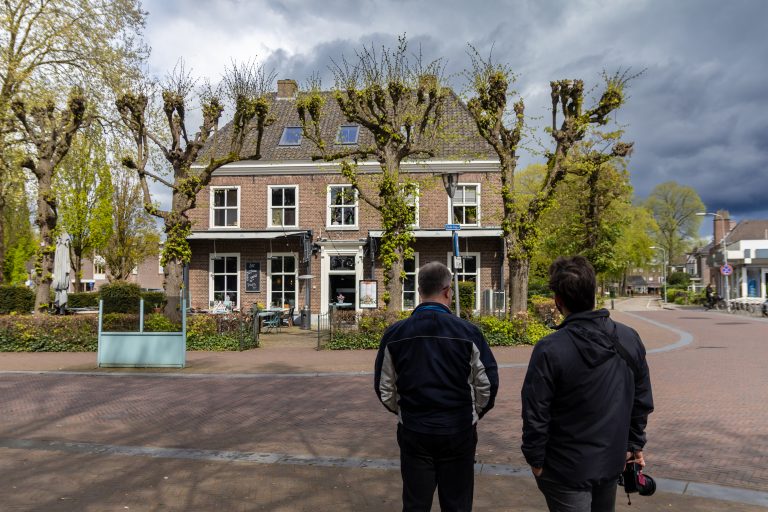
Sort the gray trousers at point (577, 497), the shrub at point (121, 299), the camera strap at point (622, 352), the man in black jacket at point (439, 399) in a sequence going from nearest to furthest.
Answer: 1. the gray trousers at point (577, 497)
2. the camera strap at point (622, 352)
3. the man in black jacket at point (439, 399)
4. the shrub at point (121, 299)

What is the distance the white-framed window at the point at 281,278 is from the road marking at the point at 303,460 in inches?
714

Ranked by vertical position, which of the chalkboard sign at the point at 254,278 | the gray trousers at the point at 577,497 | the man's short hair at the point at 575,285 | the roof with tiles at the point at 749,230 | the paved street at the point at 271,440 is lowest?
the paved street at the point at 271,440

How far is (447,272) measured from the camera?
3.28 metres

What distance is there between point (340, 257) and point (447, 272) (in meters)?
21.5

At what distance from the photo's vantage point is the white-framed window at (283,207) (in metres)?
25.0

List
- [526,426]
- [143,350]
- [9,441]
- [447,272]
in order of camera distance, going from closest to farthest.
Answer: [526,426]
[447,272]
[9,441]
[143,350]

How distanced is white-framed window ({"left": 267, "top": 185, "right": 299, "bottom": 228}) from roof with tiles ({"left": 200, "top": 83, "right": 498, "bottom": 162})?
1180 millimetres

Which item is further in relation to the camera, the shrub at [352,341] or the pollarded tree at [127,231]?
the pollarded tree at [127,231]

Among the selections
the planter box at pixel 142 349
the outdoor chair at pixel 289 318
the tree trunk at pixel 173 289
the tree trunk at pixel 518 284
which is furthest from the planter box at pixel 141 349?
the outdoor chair at pixel 289 318

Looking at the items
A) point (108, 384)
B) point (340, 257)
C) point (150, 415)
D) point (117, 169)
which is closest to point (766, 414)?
point (150, 415)

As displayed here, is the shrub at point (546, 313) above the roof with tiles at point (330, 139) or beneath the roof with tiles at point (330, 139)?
beneath

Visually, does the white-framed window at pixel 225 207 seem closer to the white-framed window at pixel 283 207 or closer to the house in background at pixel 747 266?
the white-framed window at pixel 283 207

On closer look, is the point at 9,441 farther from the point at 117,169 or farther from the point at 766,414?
the point at 117,169

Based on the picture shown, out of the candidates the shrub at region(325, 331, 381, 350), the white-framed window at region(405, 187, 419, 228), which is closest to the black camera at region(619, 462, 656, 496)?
the shrub at region(325, 331, 381, 350)
